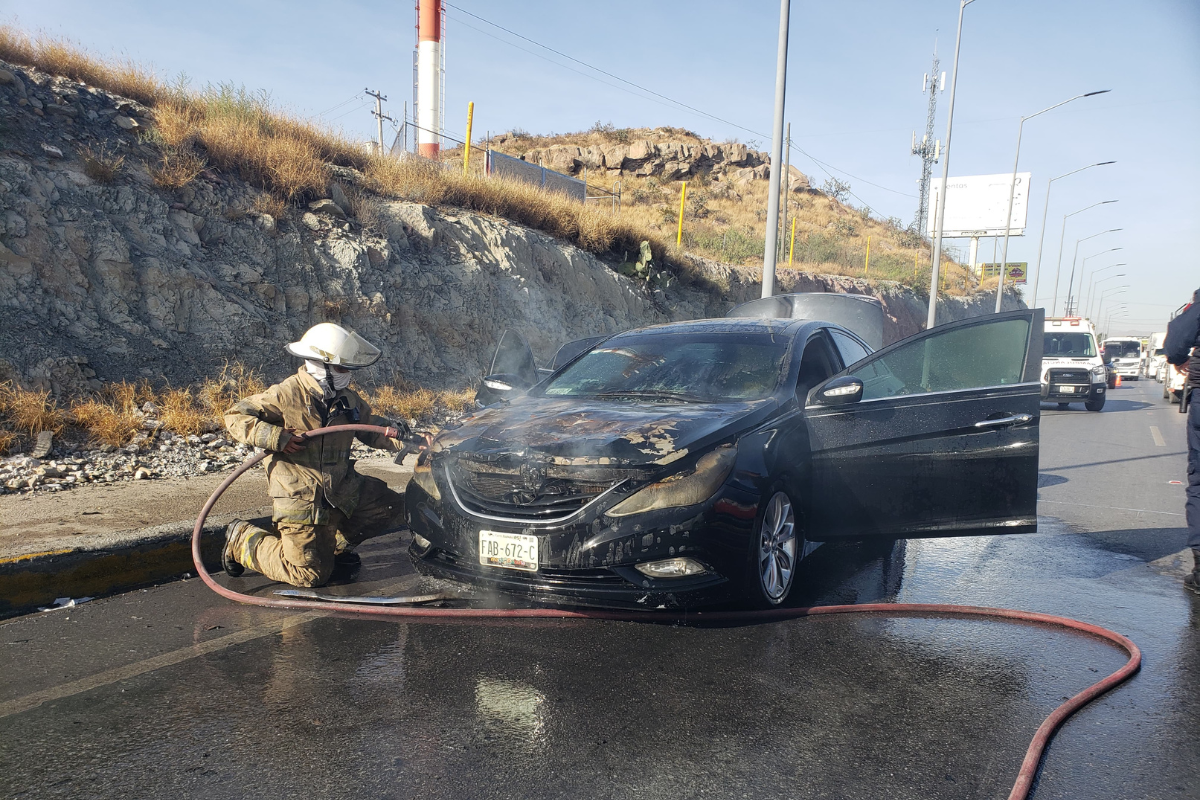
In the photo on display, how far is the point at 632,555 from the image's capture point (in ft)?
11.6

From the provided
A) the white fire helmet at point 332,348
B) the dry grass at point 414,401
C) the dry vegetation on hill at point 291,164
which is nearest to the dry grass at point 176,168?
the dry vegetation on hill at point 291,164

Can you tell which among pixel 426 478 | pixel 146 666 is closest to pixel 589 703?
pixel 426 478

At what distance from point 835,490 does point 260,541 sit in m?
3.21

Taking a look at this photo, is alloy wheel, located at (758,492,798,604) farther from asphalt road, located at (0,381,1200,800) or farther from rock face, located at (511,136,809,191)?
rock face, located at (511,136,809,191)

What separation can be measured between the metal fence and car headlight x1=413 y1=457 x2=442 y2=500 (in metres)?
16.3

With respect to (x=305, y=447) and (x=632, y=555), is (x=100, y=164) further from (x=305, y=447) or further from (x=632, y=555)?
(x=632, y=555)

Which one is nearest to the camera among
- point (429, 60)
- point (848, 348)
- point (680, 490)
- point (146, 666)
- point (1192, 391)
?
point (146, 666)

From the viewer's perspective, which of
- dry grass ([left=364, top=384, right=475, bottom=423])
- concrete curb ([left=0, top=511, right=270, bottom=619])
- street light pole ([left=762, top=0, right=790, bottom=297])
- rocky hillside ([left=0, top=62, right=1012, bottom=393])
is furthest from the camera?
street light pole ([left=762, top=0, right=790, bottom=297])

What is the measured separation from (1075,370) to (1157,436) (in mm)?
5133

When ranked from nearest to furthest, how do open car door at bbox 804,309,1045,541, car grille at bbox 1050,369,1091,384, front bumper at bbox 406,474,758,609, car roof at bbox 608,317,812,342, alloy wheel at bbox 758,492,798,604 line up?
1. front bumper at bbox 406,474,758,609
2. alloy wheel at bbox 758,492,798,604
3. open car door at bbox 804,309,1045,541
4. car roof at bbox 608,317,812,342
5. car grille at bbox 1050,369,1091,384

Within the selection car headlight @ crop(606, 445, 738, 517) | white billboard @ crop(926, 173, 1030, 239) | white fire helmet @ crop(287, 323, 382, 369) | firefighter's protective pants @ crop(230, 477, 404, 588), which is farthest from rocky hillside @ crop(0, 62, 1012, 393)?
white billboard @ crop(926, 173, 1030, 239)

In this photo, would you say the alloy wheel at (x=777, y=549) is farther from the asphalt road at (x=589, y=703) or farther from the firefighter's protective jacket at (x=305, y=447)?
the firefighter's protective jacket at (x=305, y=447)

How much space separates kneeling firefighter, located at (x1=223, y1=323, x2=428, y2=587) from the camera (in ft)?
14.9

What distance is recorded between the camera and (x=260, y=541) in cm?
470
